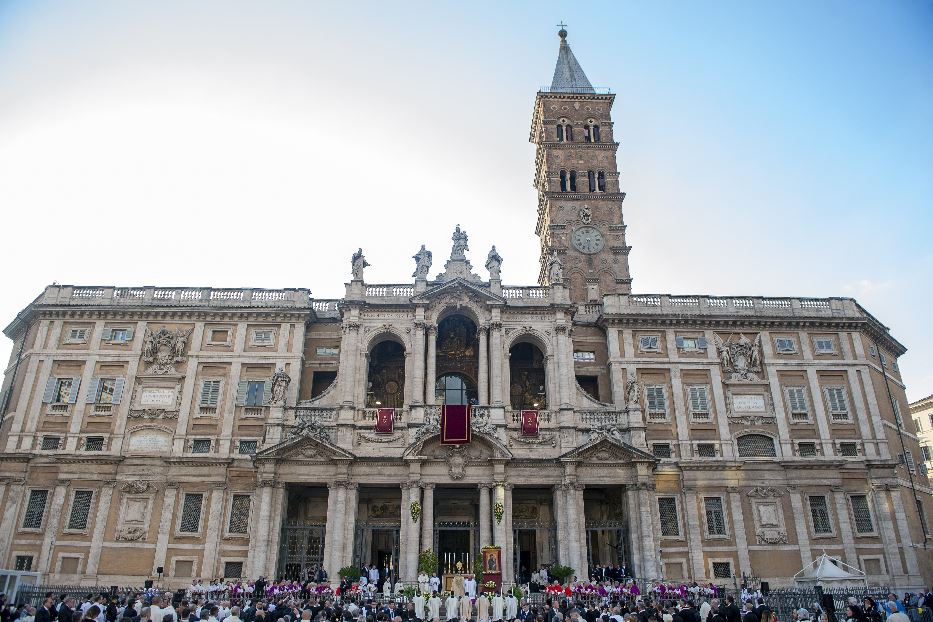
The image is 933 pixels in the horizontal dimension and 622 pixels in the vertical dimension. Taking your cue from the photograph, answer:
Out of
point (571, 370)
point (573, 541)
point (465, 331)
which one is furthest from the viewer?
point (465, 331)

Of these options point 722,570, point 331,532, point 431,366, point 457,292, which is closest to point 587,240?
point 457,292

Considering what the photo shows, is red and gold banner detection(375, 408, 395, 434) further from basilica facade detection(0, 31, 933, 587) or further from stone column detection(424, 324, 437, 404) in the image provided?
stone column detection(424, 324, 437, 404)

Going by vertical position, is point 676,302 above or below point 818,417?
above

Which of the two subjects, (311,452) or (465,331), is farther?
(465,331)

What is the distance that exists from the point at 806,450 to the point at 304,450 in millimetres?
30048

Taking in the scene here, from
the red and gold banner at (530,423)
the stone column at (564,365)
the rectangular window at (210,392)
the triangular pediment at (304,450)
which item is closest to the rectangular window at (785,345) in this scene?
the stone column at (564,365)

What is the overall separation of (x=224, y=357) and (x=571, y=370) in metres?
21.6

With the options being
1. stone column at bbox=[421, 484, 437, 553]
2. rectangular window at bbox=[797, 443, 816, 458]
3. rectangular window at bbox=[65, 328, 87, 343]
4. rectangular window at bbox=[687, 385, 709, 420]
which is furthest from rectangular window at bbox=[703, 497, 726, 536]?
rectangular window at bbox=[65, 328, 87, 343]

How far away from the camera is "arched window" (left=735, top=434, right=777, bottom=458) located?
4247 cm

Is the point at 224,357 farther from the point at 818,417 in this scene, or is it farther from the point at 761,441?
the point at 818,417

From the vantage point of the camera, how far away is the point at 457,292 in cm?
4334

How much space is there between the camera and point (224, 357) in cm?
4381

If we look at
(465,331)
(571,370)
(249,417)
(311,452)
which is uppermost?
(465,331)

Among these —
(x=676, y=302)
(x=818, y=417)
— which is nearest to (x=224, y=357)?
(x=676, y=302)
